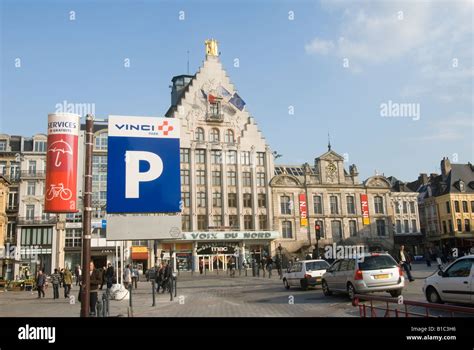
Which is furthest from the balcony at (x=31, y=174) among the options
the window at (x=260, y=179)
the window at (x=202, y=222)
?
the window at (x=260, y=179)

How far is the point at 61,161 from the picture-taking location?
1391cm

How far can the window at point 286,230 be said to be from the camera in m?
55.5

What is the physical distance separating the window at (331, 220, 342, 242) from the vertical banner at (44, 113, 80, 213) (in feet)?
151

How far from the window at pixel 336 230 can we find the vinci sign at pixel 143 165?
46.5 m

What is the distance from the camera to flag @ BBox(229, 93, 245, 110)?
57.5 m

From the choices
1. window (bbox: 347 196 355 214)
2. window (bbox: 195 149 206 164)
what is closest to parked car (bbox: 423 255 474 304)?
window (bbox: 195 149 206 164)

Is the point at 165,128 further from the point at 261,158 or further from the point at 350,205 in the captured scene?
the point at 350,205

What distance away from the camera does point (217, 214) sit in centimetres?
5453

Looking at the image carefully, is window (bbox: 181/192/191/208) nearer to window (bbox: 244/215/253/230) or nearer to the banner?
window (bbox: 244/215/253/230)

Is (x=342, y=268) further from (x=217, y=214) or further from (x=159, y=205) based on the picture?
(x=217, y=214)

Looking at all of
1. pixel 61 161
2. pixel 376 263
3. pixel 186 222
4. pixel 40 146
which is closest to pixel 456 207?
pixel 186 222
